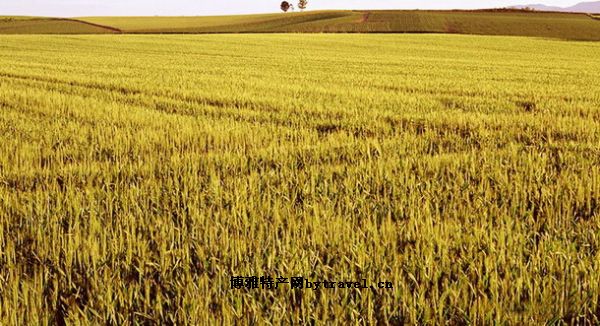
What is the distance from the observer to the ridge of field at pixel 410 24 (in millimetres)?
74562

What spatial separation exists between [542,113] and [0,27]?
9256 cm

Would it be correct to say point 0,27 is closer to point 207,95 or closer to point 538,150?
point 207,95

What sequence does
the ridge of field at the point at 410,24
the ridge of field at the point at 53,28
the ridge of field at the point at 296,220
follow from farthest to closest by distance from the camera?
the ridge of field at the point at 53,28, the ridge of field at the point at 410,24, the ridge of field at the point at 296,220

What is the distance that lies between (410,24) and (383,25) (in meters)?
3.76

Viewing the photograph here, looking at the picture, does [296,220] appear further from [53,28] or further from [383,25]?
[53,28]

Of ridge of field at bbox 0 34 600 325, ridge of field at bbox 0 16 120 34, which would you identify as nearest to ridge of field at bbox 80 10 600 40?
ridge of field at bbox 0 16 120 34

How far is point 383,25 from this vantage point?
262ft

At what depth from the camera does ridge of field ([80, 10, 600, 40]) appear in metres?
74.6

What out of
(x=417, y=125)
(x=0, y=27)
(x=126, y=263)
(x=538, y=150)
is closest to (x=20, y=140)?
(x=126, y=263)

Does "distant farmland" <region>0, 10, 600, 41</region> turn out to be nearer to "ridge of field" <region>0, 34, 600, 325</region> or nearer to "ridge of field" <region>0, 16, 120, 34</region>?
"ridge of field" <region>0, 16, 120, 34</region>

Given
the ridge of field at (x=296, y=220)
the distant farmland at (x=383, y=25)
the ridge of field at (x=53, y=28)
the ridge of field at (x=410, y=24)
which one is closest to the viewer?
the ridge of field at (x=296, y=220)

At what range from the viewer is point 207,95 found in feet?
37.9

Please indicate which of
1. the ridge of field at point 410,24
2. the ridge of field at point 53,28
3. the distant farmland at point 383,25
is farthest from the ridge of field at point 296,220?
the ridge of field at point 53,28

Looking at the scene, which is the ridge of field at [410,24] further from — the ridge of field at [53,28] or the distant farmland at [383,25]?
the ridge of field at [53,28]
